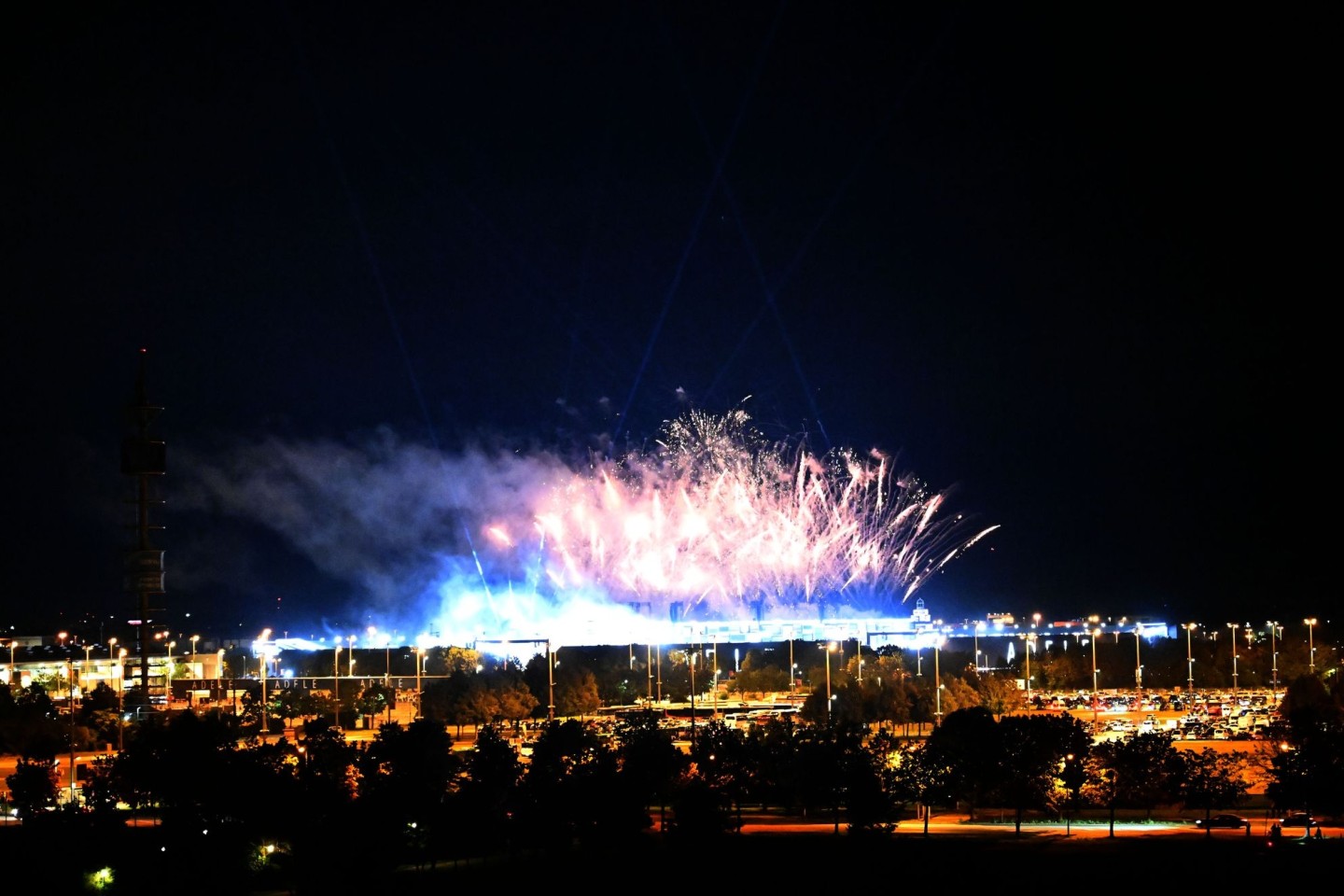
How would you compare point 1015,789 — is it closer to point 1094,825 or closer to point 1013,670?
point 1094,825

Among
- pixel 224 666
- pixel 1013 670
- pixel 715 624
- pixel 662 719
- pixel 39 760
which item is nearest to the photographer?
pixel 39 760

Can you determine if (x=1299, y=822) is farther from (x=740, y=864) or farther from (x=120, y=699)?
(x=120, y=699)

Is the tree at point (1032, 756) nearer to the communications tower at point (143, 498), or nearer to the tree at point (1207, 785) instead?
the tree at point (1207, 785)

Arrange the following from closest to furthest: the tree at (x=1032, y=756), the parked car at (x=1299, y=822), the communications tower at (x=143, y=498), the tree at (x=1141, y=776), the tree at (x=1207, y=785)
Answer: the parked car at (x=1299, y=822), the tree at (x=1207, y=785), the tree at (x=1032, y=756), the tree at (x=1141, y=776), the communications tower at (x=143, y=498)

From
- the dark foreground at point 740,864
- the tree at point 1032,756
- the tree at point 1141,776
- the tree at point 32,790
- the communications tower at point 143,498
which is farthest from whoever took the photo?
the communications tower at point 143,498

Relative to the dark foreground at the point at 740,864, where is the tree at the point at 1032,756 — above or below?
above

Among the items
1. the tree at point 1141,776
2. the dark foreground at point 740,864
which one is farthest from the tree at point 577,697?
the dark foreground at point 740,864

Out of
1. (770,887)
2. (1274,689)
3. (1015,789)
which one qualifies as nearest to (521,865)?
(770,887)

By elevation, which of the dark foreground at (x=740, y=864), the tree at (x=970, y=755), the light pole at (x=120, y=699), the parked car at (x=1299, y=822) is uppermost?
the tree at (x=970, y=755)

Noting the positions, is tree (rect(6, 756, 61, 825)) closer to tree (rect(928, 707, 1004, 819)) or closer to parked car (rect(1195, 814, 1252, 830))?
tree (rect(928, 707, 1004, 819))

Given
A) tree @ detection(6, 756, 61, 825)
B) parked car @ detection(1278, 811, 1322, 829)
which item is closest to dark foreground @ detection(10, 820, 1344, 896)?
parked car @ detection(1278, 811, 1322, 829)

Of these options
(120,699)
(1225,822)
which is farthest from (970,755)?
(120,699)
